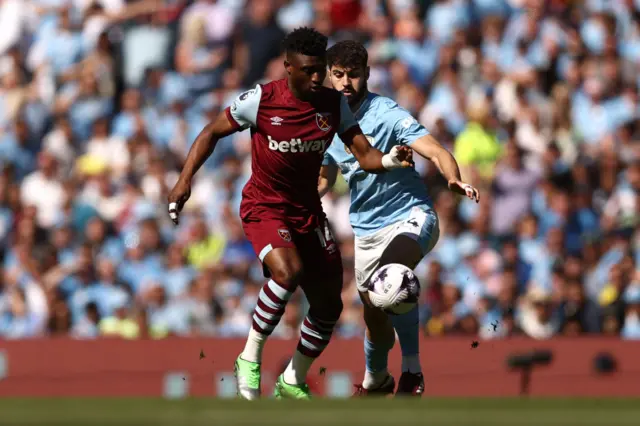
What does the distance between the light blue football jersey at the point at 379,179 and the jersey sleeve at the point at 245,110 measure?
1.10 meters

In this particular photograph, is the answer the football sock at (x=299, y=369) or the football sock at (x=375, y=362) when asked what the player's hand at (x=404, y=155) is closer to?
the football sock at (x=299, y=369)

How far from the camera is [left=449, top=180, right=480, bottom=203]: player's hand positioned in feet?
33.6

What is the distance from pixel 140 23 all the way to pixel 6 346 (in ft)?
20.7

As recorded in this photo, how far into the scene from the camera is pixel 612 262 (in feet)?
53.2

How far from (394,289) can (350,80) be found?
5.71 ft

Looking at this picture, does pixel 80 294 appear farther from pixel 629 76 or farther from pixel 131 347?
pixel 629 76

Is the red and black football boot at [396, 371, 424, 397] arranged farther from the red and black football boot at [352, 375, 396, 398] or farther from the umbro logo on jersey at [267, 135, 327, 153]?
the umbro logo on jersey at [267, 135, 327, 153]

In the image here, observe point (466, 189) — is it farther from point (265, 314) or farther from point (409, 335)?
point (409, 335)

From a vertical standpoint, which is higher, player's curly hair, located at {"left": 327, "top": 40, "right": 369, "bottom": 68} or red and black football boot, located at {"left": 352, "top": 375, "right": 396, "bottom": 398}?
player's curly hair, located at {"left": 327, "top": 40, "right": 369, "bottom": 68}

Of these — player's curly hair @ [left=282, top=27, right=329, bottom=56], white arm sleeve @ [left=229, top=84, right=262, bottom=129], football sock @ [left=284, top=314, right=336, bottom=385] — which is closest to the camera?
player's curly hair @ [left=282, top=27, right=329, bottom=56]

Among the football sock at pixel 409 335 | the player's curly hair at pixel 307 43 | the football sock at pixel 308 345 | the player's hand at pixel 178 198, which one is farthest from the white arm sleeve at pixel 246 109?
the football sock at pixel 409 335

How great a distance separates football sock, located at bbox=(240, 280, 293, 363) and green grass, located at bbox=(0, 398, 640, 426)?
5.25 feet

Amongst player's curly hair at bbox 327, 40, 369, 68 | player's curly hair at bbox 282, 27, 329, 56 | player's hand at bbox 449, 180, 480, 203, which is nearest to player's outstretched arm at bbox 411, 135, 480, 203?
player's hand at bbox 449, 180, 480, 203

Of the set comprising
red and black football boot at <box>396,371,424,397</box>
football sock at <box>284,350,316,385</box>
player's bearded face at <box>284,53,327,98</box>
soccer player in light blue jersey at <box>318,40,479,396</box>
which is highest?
player's bearded face at <box>284,53,327,98</box>
